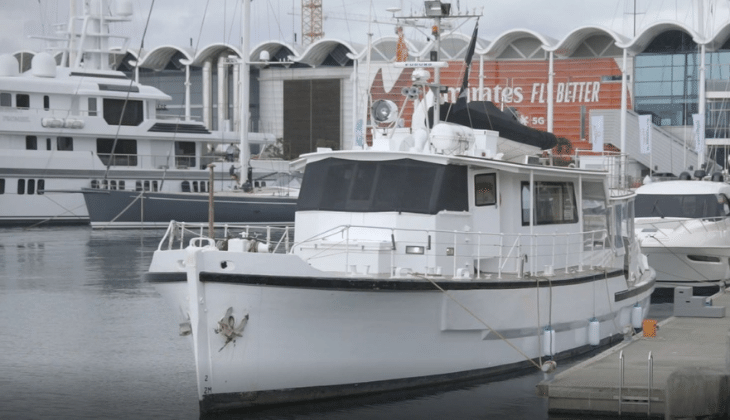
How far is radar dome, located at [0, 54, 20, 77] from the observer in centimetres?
5247

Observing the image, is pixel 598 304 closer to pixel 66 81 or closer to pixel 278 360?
pixel 278 360

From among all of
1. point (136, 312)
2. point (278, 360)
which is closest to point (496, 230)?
point (278, 360)

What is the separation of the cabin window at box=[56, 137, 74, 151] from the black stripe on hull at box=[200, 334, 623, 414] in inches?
1536

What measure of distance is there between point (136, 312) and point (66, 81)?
30327mm

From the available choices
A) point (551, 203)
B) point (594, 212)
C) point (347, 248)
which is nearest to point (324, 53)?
point (594, 212)

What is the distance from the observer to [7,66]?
52.6 metres

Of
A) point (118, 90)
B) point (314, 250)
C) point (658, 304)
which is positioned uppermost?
point (118, 90)

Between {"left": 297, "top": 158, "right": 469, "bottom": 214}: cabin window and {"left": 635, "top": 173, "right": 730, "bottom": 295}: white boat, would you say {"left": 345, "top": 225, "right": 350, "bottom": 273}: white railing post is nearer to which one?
{"left": 297, "top": 158, "right": 469, "bottom": 214}: cabin window

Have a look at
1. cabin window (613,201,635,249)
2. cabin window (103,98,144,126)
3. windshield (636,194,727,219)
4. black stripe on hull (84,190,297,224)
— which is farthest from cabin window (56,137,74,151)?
cabin window (613,201,635,249)

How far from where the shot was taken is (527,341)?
16.5 m

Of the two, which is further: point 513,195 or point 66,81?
point 66,81

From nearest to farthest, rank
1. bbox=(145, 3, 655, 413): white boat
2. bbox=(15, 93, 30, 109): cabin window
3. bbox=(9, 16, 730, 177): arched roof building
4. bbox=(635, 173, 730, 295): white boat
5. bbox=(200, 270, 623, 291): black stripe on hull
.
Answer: bbox=(200, 270, 623, 291): black stripe on hull, bbox=(145, 3, 655, 413): white boat, bbox=(635, 173, 730, 295): white boat, bbox=(15, 93, 30, 109): cabin window, bbox=(9, 16, 730, 177): arched roof building

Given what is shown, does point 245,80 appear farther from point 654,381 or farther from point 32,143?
point 654,381

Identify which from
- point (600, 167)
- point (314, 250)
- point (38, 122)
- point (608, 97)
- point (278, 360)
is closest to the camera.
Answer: point (278, 360)
